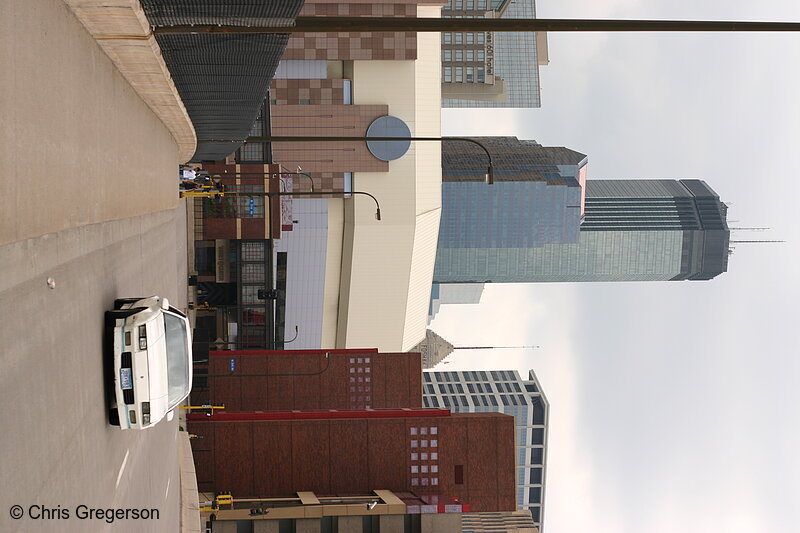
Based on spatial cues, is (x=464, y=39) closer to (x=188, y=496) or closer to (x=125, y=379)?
(x=188, y=496)

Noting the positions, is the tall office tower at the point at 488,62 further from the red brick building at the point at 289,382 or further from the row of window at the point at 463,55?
the red brick building at the point at 289,382

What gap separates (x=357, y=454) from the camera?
36812mm

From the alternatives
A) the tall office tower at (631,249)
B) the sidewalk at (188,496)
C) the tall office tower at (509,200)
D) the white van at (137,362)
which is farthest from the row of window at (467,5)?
the white van at (137,362)

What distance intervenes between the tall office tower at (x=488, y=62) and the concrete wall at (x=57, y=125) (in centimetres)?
15298

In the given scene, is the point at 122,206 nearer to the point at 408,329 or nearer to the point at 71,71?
the point at 71,71

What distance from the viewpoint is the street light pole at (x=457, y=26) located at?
9391 mm

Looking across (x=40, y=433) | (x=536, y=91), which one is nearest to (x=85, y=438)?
(x=40, y=433)

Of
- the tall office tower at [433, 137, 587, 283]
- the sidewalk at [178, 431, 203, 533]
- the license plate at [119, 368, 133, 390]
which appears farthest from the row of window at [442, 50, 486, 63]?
the license plate at [119, 368, 133, 390]

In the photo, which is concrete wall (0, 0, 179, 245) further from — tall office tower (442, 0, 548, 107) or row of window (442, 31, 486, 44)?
row of window (442, 31, 486, 44)

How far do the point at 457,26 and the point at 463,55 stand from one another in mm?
164028

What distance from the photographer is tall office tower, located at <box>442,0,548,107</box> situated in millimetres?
167000

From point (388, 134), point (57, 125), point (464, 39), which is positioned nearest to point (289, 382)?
point (388, 134)

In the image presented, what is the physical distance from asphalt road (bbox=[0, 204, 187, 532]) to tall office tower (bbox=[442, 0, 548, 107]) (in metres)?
153

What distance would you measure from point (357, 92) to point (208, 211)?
18.9 m
